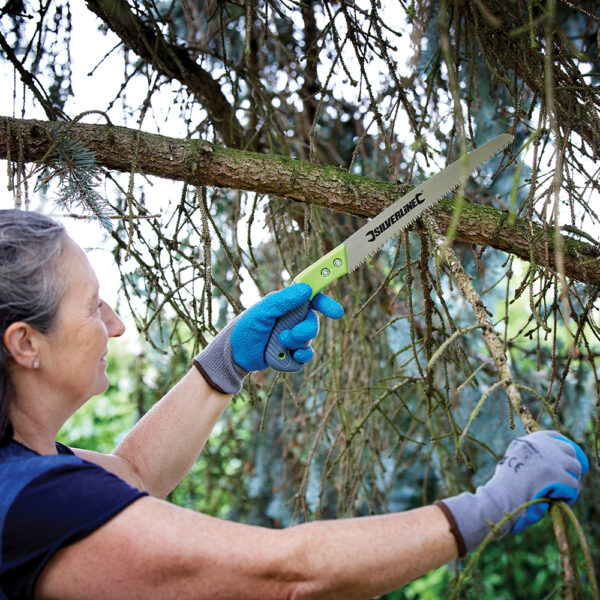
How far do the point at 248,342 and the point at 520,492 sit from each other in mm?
786

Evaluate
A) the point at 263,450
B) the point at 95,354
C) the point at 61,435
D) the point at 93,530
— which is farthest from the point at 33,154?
the point at 61,435

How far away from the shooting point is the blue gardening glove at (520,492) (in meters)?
0.94

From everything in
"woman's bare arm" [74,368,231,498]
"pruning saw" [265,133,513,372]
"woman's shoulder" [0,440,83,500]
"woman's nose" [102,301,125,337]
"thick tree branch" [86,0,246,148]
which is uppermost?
"thick tree branch" [86,0,246,148]

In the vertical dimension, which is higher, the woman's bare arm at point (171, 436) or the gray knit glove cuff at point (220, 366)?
the gray knit glove cuff at point (220, 366)

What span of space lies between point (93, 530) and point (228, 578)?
8.3 inches

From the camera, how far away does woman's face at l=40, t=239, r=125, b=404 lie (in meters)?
1.16

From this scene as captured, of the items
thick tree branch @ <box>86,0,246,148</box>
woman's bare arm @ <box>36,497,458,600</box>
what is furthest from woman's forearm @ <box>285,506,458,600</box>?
thick tree branch @ <box>86,0,246,148</box>

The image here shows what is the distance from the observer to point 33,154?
148 centimetres

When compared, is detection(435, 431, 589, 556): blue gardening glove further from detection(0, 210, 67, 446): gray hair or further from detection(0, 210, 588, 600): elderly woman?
detection(0, 210, 67, 446): gray hair

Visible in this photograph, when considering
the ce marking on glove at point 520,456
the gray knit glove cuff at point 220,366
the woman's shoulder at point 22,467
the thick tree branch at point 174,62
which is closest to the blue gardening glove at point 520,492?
the ce marking on glove at point 520,456

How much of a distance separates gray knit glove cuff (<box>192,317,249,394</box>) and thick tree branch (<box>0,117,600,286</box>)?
1.20 feet

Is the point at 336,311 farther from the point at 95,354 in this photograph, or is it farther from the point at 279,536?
the point at 279,536

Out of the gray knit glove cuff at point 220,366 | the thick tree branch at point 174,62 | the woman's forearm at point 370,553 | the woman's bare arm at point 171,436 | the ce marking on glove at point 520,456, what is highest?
the thick tree branch at point 174,62

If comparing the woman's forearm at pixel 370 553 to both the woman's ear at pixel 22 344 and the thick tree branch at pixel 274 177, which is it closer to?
the woman's ear at pixel 22 344
